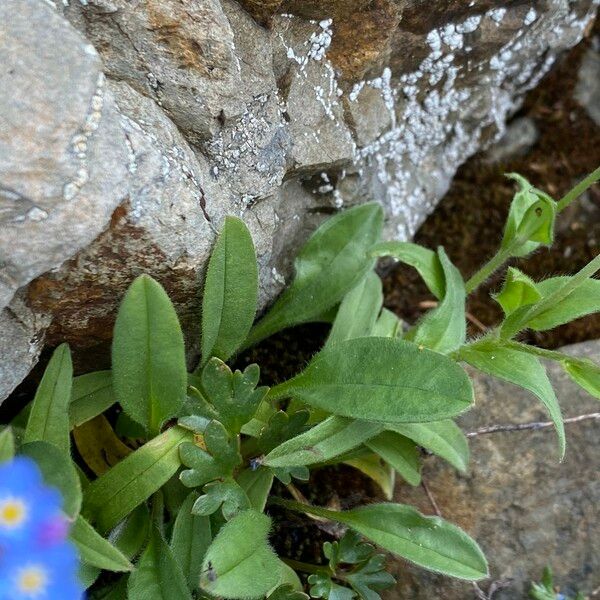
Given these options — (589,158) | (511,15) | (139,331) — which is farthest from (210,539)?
(589,158)

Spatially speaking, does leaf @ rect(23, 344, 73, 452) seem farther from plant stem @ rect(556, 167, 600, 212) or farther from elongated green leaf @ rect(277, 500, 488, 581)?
plant stem @ rect(556, 167, 600, 212)

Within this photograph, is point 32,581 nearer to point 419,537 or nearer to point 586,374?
point 419,537

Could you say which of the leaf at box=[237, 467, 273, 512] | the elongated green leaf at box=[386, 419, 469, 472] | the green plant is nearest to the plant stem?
the green plant

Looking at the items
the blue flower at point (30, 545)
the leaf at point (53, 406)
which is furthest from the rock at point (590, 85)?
the blue flower at point (30, 545)

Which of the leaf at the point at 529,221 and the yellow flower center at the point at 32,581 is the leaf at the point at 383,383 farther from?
the yellow flower center at the point at 32,581

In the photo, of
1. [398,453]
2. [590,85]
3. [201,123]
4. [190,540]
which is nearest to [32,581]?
[190,540]
